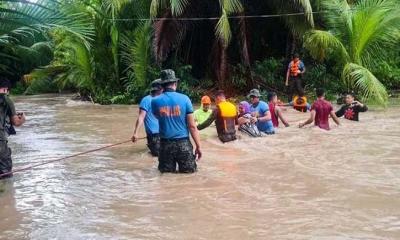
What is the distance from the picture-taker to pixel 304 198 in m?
6.39

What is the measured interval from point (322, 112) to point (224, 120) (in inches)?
94.4

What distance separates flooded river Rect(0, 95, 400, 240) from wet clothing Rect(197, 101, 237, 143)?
0.83ft

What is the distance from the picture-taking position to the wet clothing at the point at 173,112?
7293 millimetres

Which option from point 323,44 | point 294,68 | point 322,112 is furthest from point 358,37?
point 322,112

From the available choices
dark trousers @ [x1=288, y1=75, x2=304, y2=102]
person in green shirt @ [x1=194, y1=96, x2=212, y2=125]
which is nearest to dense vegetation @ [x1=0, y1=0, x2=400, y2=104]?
dark trousers @ [x1=288, y1=75, x2=304, y2=102]

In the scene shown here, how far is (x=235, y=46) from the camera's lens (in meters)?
19.8

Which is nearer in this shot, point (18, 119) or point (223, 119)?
point (18, 119)

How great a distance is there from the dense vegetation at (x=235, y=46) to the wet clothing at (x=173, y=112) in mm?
9308

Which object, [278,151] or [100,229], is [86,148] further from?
[100,229]

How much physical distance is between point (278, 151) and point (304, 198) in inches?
125

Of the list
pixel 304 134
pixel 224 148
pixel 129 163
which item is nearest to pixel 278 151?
pixel 224 148

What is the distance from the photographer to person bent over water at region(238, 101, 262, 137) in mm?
10641

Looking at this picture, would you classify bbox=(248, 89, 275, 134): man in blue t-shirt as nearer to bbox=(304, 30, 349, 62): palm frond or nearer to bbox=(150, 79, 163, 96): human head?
bbox=(150, 79, 163, 96): human head

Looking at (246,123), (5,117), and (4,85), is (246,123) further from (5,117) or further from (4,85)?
(4,85)
